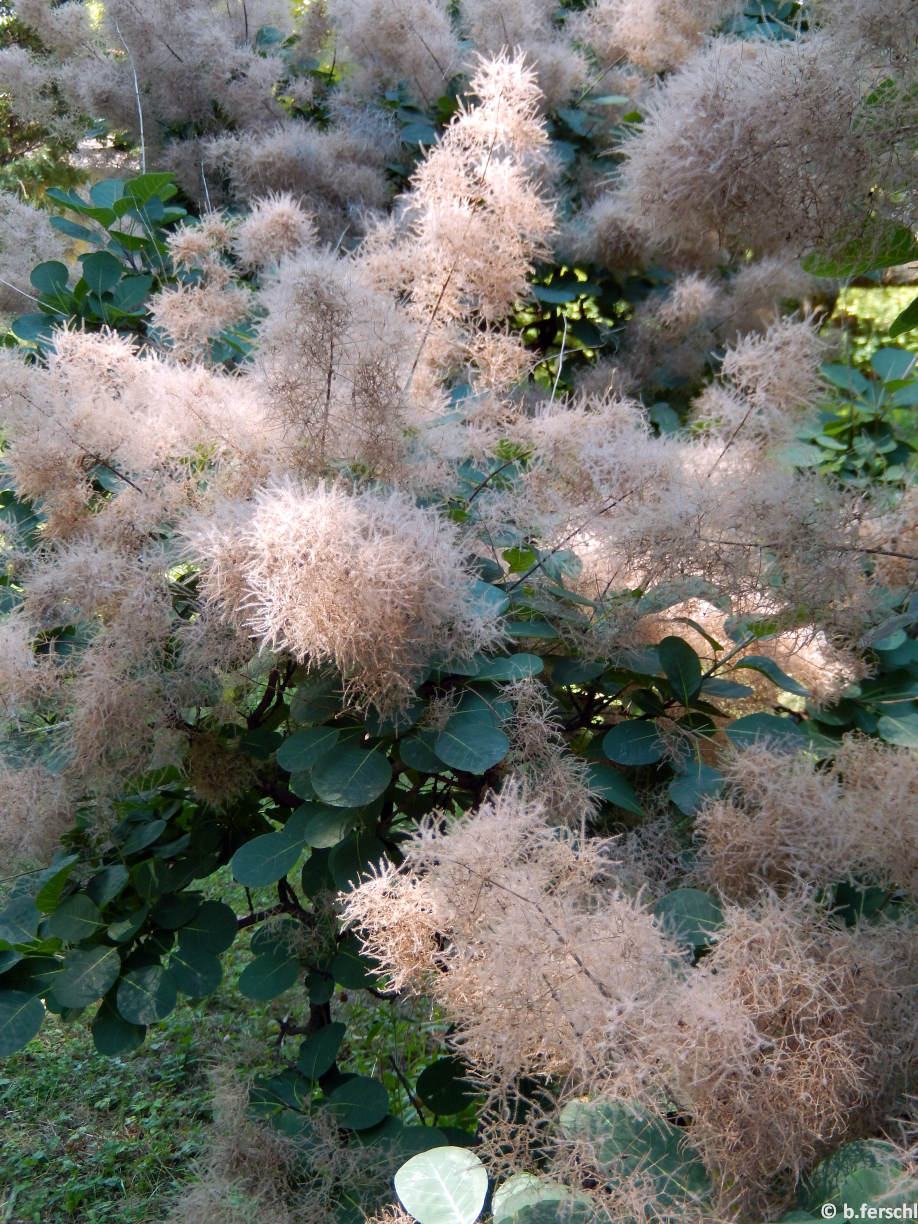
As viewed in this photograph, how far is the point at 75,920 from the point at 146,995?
0.12 m

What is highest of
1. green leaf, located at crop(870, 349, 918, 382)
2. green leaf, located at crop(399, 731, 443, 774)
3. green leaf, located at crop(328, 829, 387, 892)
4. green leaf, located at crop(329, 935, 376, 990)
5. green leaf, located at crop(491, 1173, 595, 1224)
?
green leaf, located at crop(870, 349, 918, 382)

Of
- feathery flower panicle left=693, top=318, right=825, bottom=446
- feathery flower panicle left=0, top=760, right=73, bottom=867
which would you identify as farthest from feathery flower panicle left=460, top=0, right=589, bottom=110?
feathery flower panicle left=0, top=760, right=73, bottom=867

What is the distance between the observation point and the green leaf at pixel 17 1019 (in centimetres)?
107

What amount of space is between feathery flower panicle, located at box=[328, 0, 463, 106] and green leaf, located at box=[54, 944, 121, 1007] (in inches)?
77.1

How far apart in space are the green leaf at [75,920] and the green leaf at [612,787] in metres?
0.61

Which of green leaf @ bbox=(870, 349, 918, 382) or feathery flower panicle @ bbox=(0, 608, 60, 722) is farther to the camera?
green leaf @ bbox=(870, 349, 918, 382)

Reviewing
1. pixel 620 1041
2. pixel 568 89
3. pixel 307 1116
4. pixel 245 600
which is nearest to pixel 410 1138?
pixel 307 1116

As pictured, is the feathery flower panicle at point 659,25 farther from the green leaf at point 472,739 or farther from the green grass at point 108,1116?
the green grass at point 108,1116

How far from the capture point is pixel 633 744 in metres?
1.07

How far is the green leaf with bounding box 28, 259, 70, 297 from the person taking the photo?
1.56m

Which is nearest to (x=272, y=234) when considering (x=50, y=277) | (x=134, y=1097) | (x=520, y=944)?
(x=50, y=277)

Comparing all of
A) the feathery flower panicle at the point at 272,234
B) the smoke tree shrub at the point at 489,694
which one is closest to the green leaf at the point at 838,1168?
the smoke tree shrub at the point at 489,694

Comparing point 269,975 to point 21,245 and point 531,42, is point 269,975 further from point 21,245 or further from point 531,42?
point 531,42

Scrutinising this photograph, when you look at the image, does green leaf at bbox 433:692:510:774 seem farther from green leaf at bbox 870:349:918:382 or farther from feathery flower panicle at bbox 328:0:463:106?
feathery flower panicle at bbox 328:0:463:106
